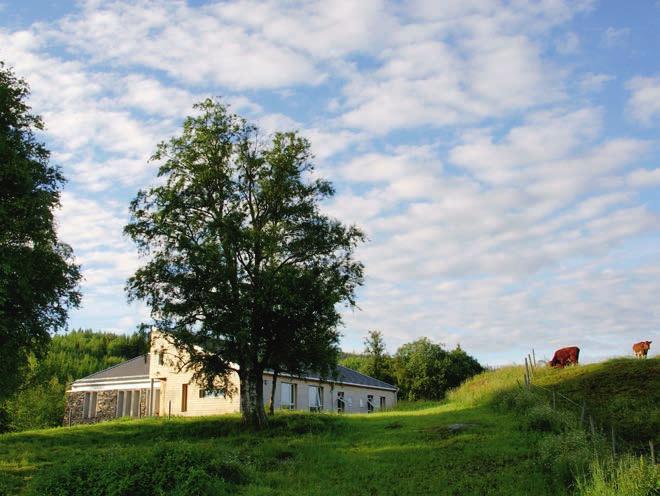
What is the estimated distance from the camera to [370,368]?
225 feet

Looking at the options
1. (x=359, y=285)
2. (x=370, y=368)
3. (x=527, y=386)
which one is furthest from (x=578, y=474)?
(x=370, y=368)

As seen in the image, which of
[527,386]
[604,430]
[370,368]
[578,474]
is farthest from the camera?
[370,368]

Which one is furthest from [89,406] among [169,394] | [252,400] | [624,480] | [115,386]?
[624,480]

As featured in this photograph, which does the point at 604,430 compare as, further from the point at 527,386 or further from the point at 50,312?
the point at 50,312

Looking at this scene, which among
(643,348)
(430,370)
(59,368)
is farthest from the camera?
(59,368)

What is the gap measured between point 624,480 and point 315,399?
38.2 metres

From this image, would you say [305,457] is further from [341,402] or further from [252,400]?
[341,402]

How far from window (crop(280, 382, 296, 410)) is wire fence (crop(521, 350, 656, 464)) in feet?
60.5

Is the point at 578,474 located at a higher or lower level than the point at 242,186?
lower

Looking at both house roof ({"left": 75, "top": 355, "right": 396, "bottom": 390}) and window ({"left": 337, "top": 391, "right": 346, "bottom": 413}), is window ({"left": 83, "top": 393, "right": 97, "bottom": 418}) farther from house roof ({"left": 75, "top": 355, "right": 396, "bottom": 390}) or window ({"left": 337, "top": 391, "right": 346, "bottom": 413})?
window ({"left": 337, "top": 391, "right": 346, "bottom": 413})

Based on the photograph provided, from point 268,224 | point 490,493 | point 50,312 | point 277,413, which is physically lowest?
point 490,493

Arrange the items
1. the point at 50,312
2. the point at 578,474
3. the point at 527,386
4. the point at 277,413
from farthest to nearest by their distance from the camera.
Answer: the point at 277,413 → the point at 527,386 → the point at 50,312 → the point at 578,474

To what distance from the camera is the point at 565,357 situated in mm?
39281

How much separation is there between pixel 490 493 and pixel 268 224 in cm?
2059
